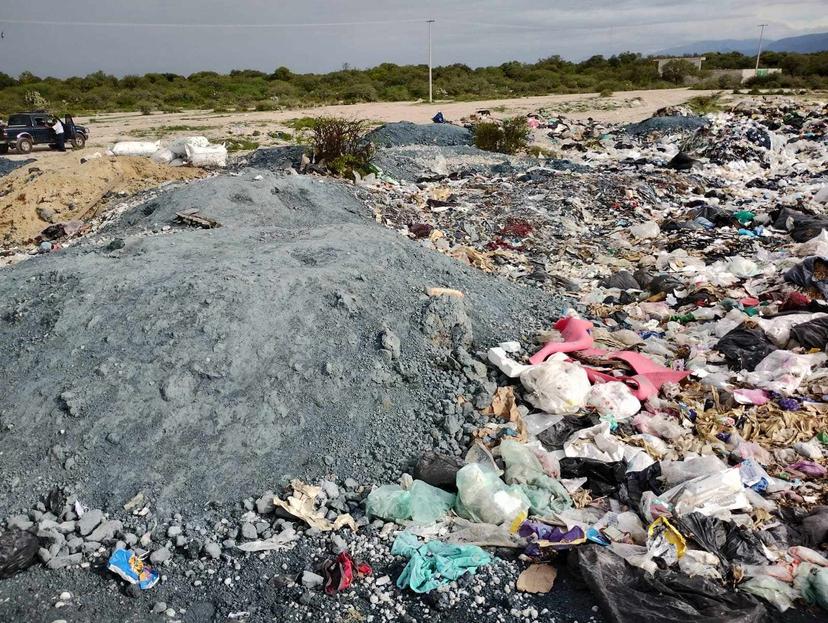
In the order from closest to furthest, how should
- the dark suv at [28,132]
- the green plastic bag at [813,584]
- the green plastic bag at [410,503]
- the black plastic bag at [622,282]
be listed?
the green plastic bag at [813,584] < the green plastic bag at [410,503] < the black plastic bag at [622,282] < the dark suv at [28,132]

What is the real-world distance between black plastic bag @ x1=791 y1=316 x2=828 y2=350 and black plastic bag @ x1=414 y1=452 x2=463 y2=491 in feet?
9.14

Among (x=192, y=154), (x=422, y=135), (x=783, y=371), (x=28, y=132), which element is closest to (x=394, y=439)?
(x=783, y=371)

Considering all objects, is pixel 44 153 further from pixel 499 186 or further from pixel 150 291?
pixel 150 291

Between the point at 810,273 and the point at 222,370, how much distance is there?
479 cm

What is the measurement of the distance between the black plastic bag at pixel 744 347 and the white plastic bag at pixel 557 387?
3.99 ft

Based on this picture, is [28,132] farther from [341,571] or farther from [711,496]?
[711,496]

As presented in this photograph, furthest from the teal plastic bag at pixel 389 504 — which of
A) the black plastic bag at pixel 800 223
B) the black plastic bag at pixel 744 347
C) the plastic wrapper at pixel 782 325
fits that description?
the black plastic bag at pixel 800 223

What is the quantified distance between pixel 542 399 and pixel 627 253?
4.11 meters

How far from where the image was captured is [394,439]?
3.54 metres

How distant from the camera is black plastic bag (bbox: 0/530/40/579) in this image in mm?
2705

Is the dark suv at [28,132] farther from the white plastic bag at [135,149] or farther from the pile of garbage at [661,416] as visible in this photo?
the pile of garbage at [661,416]

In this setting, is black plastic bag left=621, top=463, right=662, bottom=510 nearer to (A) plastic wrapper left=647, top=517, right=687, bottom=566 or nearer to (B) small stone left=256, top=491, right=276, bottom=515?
(A) plastic wrapper left=647, top=517, right=687, bottom=566

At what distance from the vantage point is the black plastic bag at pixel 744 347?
438 cm

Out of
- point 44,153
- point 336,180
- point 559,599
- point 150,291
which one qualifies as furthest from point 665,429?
point 44,153
